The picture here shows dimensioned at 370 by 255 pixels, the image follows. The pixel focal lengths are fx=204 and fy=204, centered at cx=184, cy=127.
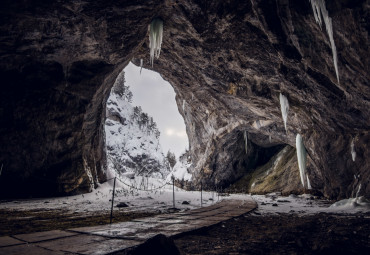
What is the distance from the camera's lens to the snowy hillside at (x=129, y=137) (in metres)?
58.2

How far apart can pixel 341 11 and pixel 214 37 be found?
16.9ft

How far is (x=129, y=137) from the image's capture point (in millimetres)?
62750

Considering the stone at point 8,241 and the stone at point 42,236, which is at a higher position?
the stone at point 8,241

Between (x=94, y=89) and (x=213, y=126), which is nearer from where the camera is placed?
(x=94, y=89)

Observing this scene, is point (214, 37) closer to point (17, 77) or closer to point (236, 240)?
point (236, 240)

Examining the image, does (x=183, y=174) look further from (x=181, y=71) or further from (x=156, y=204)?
(x=156, y=204)

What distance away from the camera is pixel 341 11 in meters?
4.61

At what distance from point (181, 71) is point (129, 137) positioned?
52699 millimetres

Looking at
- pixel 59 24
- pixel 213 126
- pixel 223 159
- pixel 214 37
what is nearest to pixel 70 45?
pixel 59 24

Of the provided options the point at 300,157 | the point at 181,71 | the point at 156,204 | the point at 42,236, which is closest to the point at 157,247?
the point at 42,236

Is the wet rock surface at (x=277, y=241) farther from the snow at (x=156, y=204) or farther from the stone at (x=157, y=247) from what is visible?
the snow at (x=156, y=204)

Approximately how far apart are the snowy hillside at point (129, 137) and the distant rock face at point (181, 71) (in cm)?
4421

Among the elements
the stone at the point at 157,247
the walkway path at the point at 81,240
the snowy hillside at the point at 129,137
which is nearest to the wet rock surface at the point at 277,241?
the stone at the point at 157,247

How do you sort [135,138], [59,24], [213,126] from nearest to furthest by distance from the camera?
1. [59,24]
2. [213,126]
3. [135,138]
